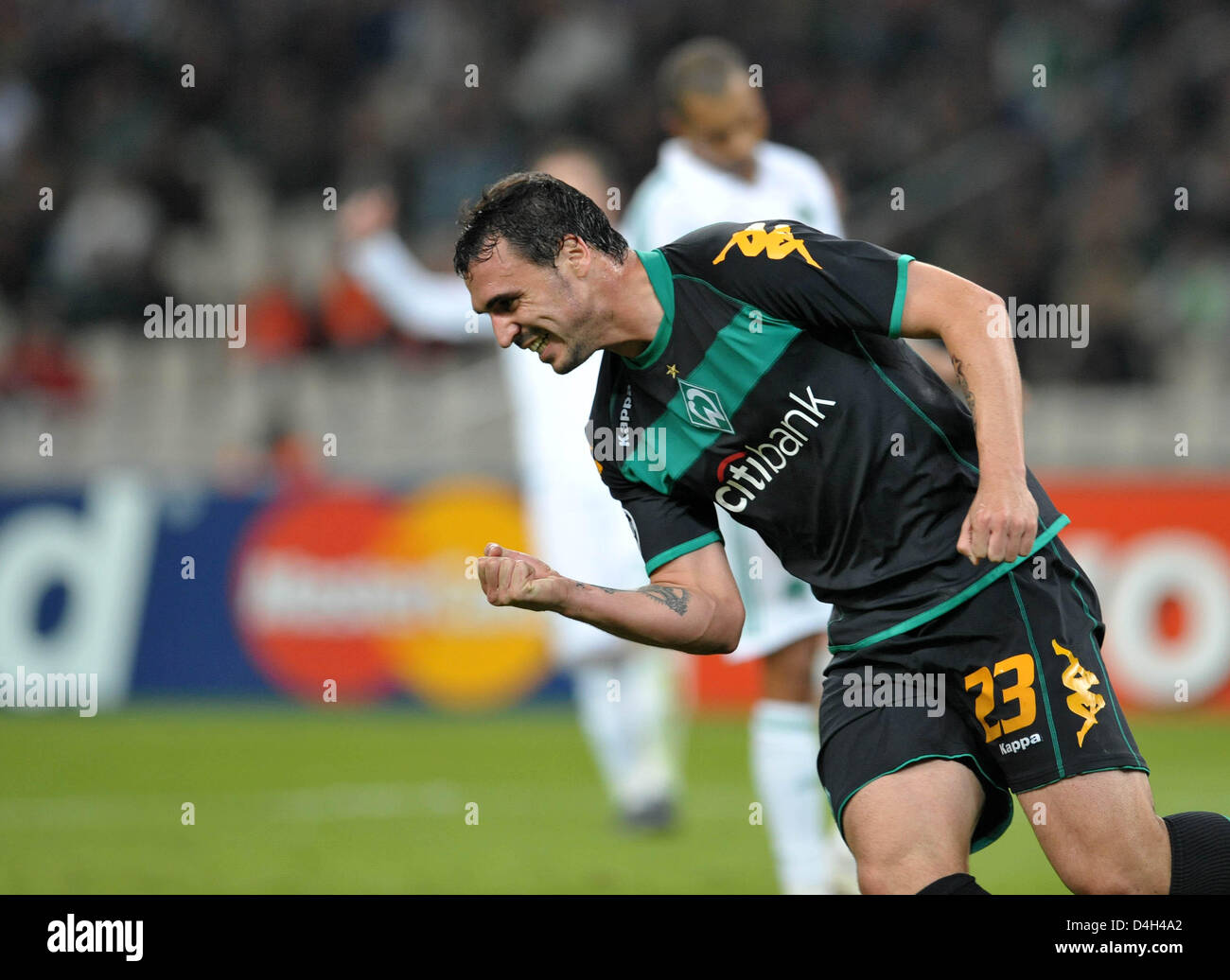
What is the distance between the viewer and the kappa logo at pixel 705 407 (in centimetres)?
395

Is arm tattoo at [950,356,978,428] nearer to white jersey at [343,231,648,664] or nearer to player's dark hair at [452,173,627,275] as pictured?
player's dark hair at [452,173,627,275]

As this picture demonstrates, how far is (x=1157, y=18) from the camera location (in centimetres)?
1571

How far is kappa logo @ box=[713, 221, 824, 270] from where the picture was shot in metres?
3.88

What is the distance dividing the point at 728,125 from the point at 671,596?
2349mm

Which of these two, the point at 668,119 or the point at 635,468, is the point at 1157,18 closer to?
the point at 668,119

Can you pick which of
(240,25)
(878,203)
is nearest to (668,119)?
(878,203)

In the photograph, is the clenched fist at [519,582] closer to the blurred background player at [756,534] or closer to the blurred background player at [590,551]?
the blurred background player at [756,534]

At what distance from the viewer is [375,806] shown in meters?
7.98

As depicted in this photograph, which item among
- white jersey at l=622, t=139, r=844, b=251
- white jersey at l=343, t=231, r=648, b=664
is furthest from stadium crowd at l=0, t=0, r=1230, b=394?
white jersey at l=622, t=139, r=844, b=251

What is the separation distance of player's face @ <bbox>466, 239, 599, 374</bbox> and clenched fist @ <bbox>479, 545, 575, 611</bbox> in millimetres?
437

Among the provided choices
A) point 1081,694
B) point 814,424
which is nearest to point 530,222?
point 814,424

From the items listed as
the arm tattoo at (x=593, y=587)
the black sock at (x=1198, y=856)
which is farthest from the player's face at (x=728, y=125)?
the black sock at (x=1198, y=856)
